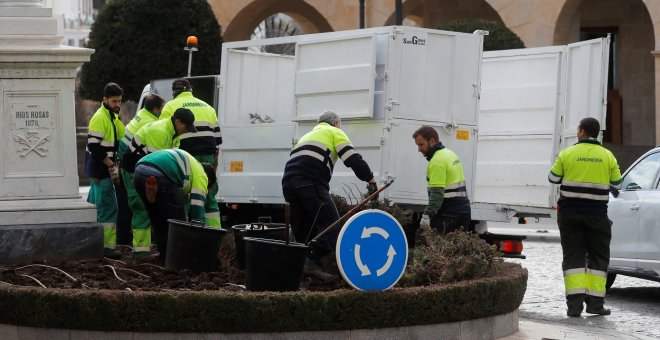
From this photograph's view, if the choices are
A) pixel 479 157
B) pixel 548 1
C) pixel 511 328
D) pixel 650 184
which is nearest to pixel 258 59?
pixel 479 157

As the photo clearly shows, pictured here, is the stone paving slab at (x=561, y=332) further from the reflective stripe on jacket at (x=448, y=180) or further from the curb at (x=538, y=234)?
the curb at (x=538, y=234)

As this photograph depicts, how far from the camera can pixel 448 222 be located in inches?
527

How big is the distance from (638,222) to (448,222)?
6.76 feet

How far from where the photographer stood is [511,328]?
1077 centimetres

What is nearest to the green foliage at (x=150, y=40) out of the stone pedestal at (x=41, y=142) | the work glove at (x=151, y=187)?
the stone pedestal at (x=41, y=142)

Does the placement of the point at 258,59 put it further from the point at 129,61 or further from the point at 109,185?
the point at 129,61

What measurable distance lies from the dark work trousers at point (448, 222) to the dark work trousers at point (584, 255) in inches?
39.3

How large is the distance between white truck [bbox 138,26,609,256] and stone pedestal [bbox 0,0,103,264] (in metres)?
3.59

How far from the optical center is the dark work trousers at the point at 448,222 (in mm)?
13367

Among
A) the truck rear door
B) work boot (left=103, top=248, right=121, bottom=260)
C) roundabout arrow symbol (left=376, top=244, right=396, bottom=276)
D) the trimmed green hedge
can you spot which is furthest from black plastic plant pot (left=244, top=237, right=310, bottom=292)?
the truck rear door

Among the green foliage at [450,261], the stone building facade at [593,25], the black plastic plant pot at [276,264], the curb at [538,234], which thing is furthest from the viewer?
the stone building facade at [593,25]

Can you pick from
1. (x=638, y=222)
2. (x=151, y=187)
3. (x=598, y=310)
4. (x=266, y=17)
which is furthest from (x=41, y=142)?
(x=266, y=17)

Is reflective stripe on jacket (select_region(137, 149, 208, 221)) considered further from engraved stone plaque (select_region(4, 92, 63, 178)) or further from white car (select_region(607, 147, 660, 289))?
white car (select_region(607, 147, 660, 289))

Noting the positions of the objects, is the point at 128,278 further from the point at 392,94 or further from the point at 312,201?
the point at 392,94
